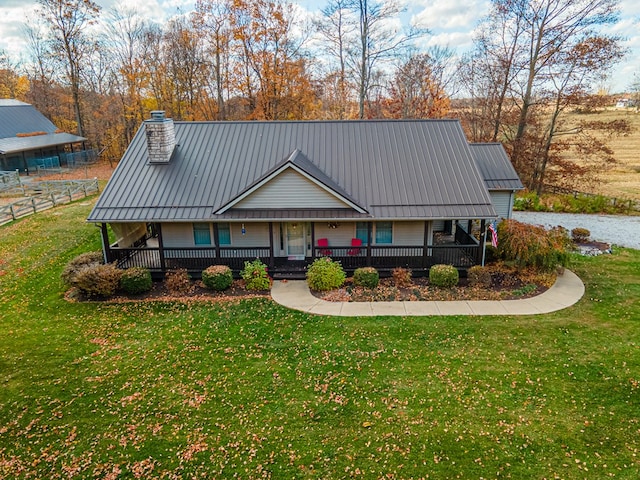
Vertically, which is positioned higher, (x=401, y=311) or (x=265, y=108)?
(x=265, y=108)

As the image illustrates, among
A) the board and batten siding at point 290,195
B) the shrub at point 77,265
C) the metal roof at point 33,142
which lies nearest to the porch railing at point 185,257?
the shrub at point 77,265

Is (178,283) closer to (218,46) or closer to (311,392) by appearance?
(311,392)

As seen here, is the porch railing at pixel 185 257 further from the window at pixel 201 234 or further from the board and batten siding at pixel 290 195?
the board and batten siding at pixel 290 195

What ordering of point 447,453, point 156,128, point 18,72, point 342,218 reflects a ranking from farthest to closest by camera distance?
point 18,72 → point 156,128 → point 342,218 → point 447,453

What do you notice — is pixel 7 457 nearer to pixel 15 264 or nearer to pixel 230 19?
pixel 15 264

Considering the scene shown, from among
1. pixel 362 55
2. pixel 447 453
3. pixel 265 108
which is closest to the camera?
pixel 447 453

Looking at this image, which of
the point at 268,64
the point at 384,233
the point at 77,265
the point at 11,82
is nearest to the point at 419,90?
the point at 268,64

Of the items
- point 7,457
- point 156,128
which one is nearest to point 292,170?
point 156,128
